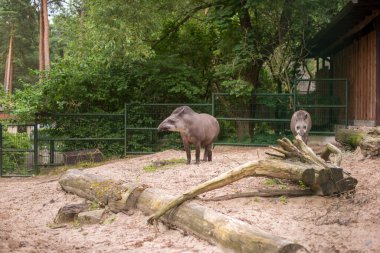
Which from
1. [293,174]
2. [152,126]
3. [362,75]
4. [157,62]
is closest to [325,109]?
[362,75]

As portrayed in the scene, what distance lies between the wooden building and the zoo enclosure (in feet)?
2.05

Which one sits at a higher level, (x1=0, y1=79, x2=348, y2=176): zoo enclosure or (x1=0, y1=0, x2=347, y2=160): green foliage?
(x1=0, y1=0, x2=347, y2=160): green foliage

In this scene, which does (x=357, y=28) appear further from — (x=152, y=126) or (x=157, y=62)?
(x=152, y=126)

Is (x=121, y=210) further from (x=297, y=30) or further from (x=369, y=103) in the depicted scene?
(x=297, y=30)

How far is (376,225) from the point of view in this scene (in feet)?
19.2

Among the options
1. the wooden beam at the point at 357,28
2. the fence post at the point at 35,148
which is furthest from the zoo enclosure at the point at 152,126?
the wooden beam at the point at 357,28

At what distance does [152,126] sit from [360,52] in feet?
23.5

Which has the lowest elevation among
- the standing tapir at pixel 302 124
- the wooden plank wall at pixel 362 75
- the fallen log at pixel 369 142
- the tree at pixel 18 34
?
the fallen log at pixel 369 142

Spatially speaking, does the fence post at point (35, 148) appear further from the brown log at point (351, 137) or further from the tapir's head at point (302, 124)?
the brown log at point (351, 137)

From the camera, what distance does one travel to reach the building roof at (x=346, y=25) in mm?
12402

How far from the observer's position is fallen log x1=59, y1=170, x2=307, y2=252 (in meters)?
5.20

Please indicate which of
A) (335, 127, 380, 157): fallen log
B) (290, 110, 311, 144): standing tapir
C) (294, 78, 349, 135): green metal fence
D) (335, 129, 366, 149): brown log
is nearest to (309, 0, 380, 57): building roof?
(294, 78, 349, 135): green metal fence

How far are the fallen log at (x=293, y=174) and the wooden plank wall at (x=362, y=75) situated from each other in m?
6.48

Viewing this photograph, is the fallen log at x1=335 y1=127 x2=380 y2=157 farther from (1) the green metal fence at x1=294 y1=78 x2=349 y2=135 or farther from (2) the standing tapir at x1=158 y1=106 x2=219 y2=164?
(1) the green metal fence at x1=294 y1=78 x2=349 y2=135
